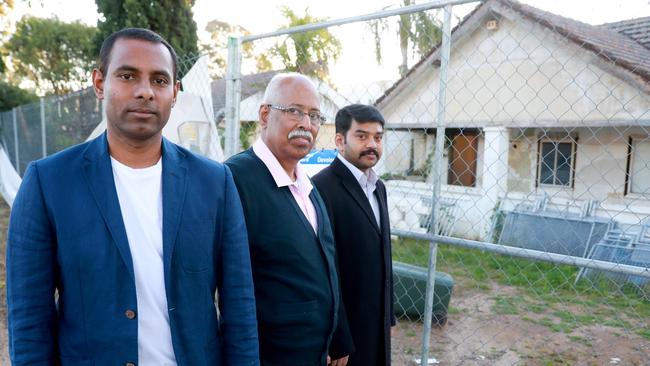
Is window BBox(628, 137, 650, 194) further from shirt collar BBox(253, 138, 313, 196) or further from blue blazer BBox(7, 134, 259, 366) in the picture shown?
blue blazer BBox(7, 134, 259, 366)

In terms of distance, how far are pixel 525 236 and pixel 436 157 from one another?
746 cm

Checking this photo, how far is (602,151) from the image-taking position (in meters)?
9.93

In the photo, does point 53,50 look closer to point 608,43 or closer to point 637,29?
point 608,43

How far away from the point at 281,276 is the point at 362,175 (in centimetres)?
97

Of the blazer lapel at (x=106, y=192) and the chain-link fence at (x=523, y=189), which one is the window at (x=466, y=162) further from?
the blazer lapel at (x=106, y=192)

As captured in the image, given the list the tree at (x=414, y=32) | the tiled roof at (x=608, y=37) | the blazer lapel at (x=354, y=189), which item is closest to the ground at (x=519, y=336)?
the blazer lapel at (x=354, y=189)

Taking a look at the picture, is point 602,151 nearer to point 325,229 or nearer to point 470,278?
point 470,278

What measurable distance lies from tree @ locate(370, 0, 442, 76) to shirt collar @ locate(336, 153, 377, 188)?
1417cm

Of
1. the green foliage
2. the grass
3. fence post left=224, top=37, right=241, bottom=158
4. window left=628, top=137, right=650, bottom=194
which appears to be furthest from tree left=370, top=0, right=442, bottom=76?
the green foliage

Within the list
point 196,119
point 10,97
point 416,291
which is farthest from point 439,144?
point 10,97

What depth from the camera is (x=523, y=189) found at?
11.2m

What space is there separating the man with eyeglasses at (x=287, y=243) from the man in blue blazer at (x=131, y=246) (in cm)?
22

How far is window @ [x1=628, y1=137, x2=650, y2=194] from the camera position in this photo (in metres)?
8.88

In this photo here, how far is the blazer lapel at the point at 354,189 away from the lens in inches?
→ 102
